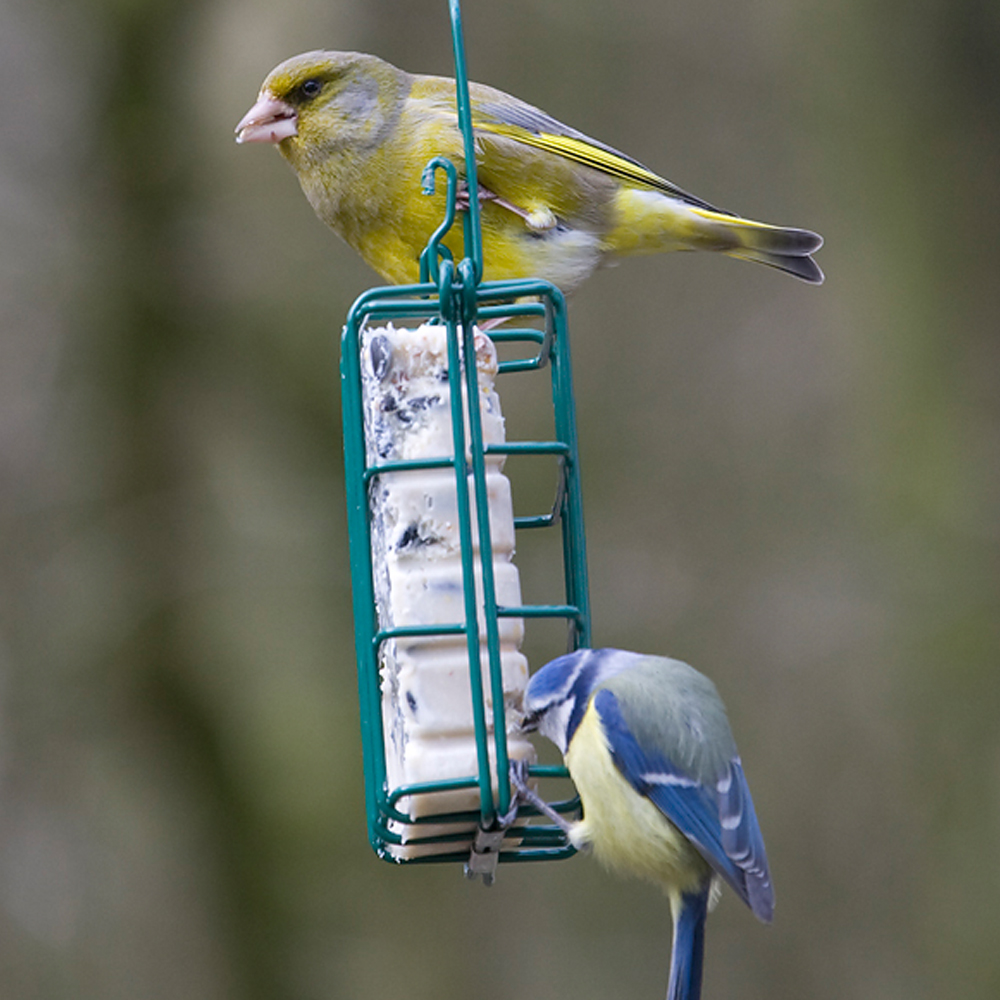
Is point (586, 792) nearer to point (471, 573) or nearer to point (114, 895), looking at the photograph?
point (471, 573)

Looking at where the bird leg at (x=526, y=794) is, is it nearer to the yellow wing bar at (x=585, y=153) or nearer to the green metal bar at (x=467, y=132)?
the green metal bar at (x=467, y=132)

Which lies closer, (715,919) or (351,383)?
(351,383)

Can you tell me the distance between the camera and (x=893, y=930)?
5.45 metres

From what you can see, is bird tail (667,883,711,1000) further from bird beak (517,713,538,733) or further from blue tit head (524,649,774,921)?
bird beak (517,713,538,733)

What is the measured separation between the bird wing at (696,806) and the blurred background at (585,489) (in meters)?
2.43

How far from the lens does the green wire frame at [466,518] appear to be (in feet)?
9.05

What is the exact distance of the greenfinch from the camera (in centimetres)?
382

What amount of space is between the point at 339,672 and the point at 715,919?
5.72 feet

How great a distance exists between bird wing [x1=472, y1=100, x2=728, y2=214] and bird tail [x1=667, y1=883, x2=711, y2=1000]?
2028mm

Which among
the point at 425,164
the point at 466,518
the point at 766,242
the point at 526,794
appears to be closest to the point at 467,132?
the point at 466,518

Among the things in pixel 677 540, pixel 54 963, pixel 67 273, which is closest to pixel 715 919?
pixel 677 540

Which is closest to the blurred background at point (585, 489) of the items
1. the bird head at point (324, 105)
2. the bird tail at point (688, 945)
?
the bird head at point (324, 105)

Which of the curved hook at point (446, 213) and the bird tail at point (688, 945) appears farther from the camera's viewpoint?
the bird tail at point (688, 945)

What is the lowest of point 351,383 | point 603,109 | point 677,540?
point 677,540
